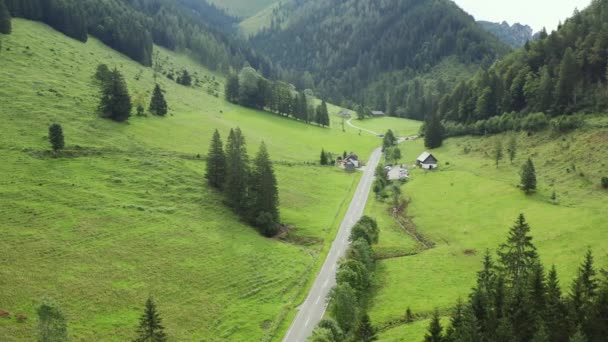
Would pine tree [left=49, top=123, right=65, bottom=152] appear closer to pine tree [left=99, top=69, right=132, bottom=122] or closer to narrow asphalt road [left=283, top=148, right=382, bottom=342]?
pine tree [left=99, top=69, right=132, bottom=122]

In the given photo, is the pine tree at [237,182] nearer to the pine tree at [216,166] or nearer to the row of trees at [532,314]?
the pine tree at [216,166]

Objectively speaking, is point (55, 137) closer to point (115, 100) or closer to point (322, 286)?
point (115, 100)

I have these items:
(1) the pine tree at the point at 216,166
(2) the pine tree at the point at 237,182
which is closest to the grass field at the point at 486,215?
(2) the pine tree at the point at 237,182

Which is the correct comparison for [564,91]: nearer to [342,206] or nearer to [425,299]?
[342,206]

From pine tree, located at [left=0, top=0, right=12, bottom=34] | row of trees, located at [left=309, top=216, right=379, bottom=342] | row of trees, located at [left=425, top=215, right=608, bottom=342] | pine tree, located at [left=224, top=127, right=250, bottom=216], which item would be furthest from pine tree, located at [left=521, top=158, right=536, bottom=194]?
pine tree, located at [left=0, top=0, right=12, bottom=34]

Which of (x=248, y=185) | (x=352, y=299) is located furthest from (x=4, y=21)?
(x=352, y=299)

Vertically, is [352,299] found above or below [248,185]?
below

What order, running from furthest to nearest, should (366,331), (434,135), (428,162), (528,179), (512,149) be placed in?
(434,135) → (428,162) → (512,149) → (528,179) → (366,331)
